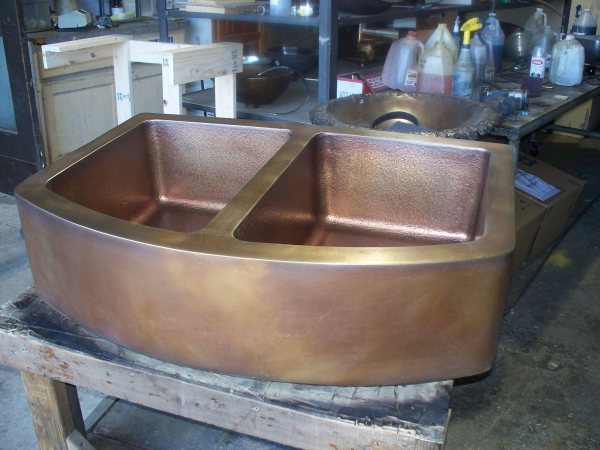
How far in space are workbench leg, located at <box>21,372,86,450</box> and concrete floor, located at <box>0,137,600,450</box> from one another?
1.01ft

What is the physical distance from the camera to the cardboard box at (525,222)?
2104mm

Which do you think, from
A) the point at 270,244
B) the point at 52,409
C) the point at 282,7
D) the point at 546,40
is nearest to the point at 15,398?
the point at 52,409

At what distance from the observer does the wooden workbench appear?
732 mm

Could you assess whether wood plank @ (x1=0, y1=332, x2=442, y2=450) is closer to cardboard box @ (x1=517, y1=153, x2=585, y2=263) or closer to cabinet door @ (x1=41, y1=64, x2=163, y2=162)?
cardboard box @ (x1=517, y1=153, x2=585, y2=263)

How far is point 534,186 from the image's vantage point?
7.64 ft

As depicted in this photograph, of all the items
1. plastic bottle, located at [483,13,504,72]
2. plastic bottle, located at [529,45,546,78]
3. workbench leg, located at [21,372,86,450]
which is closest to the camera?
workbench leg, located at [21,372,86,450]

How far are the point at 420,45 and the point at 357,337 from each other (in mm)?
1751

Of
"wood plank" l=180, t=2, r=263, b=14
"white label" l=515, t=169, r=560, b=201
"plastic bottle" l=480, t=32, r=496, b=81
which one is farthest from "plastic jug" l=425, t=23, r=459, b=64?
"wood plank" l=180, t=2, r=263, b=14

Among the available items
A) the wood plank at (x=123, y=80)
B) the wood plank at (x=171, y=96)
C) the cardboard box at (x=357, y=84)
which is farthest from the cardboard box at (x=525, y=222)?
the wood plank at (x=123, y=80)

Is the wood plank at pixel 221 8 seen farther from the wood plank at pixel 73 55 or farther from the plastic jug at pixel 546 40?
the plastic jug at pixel 546 40

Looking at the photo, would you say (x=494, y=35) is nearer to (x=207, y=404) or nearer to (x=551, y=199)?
(x=551, y=199)

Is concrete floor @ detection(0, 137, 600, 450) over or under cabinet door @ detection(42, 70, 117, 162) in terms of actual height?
under

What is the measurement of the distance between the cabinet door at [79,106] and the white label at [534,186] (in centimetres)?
196

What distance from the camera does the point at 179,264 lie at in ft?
2.24
